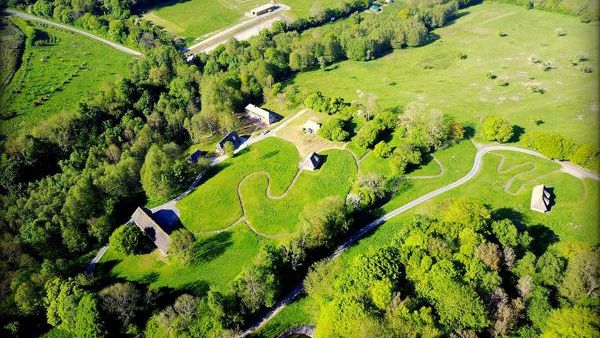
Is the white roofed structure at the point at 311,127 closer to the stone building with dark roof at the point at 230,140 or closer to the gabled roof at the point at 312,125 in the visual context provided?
the gabled roof at the point at 312,125

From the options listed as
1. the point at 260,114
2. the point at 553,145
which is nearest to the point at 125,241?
the point at 260,114

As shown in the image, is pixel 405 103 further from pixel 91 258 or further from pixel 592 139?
pixel 91 258

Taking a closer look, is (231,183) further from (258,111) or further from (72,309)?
(72,309)

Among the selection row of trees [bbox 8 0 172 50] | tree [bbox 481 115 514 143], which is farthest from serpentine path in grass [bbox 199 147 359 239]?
row of trees [bbox 8 0 172 50]

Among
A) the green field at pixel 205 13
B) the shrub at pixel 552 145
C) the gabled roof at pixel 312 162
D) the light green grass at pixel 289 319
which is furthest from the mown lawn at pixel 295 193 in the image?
the green field at pixel 205 13

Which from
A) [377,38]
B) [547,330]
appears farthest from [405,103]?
[547,330]
